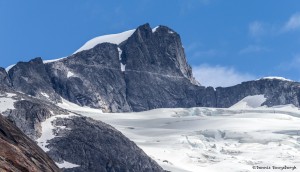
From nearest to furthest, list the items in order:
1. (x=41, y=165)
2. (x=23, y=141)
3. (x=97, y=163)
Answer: (x=41, y=165), (x=23, y=141), (x=97, y=163)

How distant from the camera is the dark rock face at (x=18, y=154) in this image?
50.0 metres

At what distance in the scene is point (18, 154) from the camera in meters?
52.6

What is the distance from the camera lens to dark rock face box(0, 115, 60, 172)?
1969 inches

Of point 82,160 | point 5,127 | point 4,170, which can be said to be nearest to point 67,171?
point 82,160

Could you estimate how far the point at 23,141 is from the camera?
62.6m

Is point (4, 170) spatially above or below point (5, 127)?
below

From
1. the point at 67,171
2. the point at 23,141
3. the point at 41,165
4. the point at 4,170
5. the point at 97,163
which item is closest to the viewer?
the point at 4,170

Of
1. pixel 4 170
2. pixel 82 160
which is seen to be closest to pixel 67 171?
pixel 82 160

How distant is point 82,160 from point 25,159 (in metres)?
145

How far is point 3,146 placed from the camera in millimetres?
51906

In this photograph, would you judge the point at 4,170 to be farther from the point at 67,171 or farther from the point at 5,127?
the point at 67,171

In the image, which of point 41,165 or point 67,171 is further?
point 67,171

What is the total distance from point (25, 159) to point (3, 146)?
1.85 m

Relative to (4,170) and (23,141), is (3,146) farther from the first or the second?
(23,141)
